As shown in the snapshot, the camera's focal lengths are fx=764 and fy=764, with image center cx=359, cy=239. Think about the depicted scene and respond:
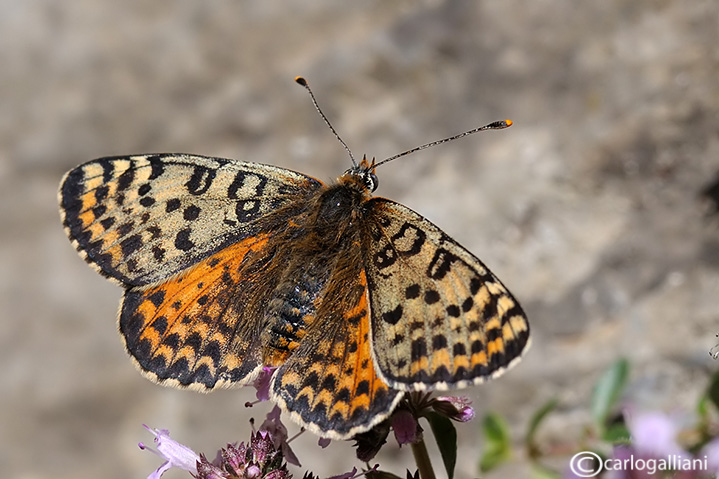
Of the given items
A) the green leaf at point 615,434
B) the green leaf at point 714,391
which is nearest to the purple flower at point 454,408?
the green leaf at point 615,434

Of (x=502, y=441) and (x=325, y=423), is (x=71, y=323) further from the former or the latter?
(x=325, y=423)

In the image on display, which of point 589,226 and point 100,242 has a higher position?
point 589,226

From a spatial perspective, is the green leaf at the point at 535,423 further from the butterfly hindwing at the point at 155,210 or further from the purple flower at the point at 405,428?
the butterfly hindwing at the point at 155,210

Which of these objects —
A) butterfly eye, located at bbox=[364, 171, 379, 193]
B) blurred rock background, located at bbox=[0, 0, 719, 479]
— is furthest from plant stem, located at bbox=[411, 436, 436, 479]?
blurred rock background, located at bbox=[0, 0, 719, 479]

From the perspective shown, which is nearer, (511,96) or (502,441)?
(502,441)

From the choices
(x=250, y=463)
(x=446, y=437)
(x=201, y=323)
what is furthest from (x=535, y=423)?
(x=201, y=323)

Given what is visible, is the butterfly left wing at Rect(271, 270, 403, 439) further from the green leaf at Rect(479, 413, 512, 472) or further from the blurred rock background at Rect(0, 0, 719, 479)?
→ the blurred rock background at Rect(0, 0, 719, 479)

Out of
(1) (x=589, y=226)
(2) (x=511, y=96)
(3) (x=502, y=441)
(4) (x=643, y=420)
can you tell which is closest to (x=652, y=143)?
(1) (x=589, y=226)

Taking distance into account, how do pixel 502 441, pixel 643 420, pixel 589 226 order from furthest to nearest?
1. pixel 589 226
2. pixel 502 441
3. pixel 643 420
